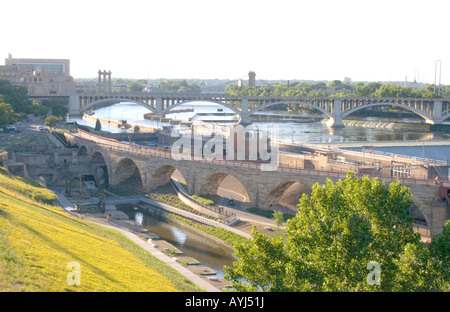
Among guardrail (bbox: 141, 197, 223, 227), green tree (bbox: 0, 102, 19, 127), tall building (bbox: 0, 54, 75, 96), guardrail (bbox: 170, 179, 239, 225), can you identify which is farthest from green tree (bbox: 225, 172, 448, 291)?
tall building (bbox: 0, 54, 75, 96)

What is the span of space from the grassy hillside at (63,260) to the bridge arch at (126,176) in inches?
744

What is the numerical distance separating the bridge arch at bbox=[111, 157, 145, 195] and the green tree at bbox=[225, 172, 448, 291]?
28.5 metres

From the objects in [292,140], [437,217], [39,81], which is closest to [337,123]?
[292,140]

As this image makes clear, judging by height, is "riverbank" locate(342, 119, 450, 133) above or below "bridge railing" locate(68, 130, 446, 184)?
below

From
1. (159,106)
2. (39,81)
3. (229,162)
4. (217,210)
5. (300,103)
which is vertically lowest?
(217,210)

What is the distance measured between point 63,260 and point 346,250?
24.9 ft

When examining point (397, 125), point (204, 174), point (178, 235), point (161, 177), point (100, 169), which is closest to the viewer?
point (178, 235)

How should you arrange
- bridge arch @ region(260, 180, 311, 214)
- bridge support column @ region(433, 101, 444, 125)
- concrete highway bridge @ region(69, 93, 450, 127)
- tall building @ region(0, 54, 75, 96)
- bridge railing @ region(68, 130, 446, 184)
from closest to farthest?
bridge railing @ region(68, 130, 446, 184), bridge arch @ region(260, 180, 311, 214), bridge support column @ region(433, 101, 444, 125), concrete highway bridge @ region(69, 93, 450, 127), tall building @ region(0, 54, 75, 96)

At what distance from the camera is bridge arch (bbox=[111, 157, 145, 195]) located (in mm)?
44688

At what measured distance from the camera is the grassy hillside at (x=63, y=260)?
45.3 feet

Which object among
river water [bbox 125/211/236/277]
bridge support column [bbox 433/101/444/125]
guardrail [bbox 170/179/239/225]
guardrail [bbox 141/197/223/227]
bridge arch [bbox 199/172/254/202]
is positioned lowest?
river water [bbox 125/211/236/277]

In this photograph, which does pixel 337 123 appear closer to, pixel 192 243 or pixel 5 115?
pixel 5 115

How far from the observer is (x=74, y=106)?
9525cm

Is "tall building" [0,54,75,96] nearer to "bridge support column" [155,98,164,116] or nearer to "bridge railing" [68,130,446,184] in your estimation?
"bridge support column" [155,98,164,116]
